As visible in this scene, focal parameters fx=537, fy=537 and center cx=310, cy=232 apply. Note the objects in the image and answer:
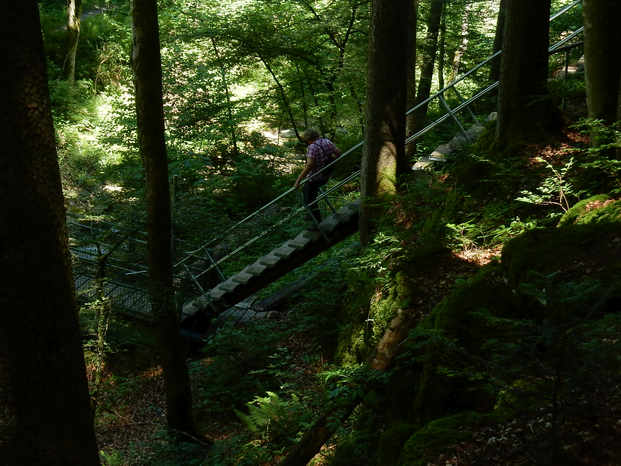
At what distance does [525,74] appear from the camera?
7.22 m

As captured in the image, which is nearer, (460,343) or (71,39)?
(460,343)

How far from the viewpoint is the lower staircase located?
1030cm

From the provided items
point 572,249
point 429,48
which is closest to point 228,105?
point 429,48

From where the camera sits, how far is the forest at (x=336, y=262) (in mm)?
3398

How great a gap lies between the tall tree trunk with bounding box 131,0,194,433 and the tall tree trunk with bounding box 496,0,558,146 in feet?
15.7

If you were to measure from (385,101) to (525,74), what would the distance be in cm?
213

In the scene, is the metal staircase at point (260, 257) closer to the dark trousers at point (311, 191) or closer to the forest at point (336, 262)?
the forest at point (336, 262)

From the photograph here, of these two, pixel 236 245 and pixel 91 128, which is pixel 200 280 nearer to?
pixel 236 245

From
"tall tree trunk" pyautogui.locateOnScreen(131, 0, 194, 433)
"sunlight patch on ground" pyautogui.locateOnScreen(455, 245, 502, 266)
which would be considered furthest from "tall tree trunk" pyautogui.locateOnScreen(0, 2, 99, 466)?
"sunlight patch on ground" pyautogui.locateOnScreen(455, 245, 502, 266)

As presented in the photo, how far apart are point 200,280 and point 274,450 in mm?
6819

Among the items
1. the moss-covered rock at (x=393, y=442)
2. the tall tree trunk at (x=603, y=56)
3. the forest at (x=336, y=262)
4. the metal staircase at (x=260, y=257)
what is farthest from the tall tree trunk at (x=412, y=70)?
the moss-covered rock at (x=393, y=442)

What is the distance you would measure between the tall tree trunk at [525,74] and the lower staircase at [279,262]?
360 cm

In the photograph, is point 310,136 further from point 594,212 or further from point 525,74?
point 594,212

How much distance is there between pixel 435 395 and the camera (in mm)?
4395
